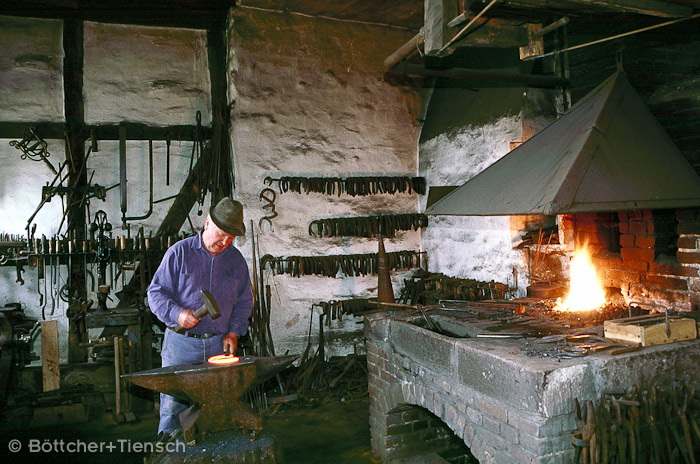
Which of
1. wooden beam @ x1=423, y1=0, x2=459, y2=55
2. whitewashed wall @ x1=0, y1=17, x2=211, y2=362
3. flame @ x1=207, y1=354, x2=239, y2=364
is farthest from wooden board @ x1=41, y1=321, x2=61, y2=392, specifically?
wooden beam @ x1=423, y1=0, x2=459, y2=55

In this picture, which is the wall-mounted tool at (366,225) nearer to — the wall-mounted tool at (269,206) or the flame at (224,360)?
the wall-mounted tool at (269,206)

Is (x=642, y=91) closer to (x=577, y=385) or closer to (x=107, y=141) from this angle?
(x=577, y=385)

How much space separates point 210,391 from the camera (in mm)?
2611

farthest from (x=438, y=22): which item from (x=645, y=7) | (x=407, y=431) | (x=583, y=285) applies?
(x=407, y=431)

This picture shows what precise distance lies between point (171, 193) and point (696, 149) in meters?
5.05

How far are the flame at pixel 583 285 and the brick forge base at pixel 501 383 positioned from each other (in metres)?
1.34

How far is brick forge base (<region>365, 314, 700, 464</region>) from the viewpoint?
2412mm

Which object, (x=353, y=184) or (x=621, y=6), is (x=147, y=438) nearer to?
(x=353, y=184)

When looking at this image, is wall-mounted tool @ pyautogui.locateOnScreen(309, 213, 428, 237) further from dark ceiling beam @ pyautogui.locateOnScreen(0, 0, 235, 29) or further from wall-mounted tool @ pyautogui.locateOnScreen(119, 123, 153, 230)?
dark ceiling beam @ pyautogui.locateOnScreen(0, 0, 235, 29)

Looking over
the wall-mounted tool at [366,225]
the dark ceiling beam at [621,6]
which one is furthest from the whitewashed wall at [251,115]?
the dark ceiling beam at [621,6]

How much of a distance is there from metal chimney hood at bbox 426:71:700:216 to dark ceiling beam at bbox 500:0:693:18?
48 centimetres

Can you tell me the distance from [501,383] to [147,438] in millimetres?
3342

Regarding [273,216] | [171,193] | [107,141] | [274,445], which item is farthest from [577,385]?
[107,141]

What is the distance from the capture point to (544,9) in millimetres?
3055
